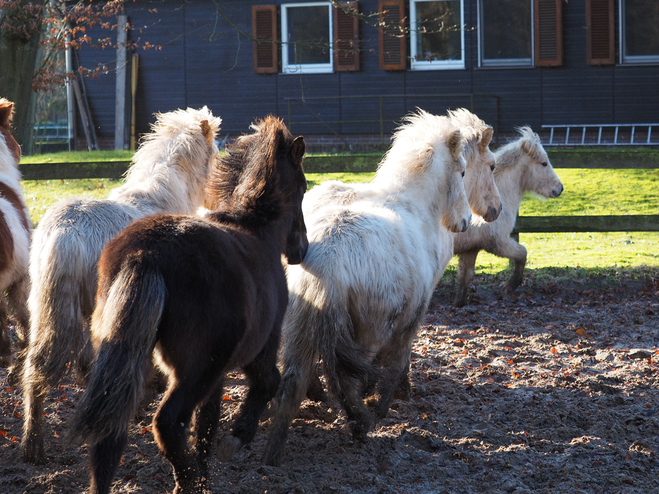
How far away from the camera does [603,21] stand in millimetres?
16969

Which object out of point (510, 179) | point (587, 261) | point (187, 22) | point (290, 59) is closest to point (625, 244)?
point (587, 261)

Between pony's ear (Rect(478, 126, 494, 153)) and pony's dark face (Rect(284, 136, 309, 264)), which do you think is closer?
pony's dark face (Rect(284, 136, 309, 264))

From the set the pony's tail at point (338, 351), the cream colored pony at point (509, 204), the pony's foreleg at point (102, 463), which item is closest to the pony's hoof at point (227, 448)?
the pony's foreleg at point (102, 463)

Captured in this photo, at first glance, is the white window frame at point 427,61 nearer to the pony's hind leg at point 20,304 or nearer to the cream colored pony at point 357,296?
the cream colored pony at point 357,296

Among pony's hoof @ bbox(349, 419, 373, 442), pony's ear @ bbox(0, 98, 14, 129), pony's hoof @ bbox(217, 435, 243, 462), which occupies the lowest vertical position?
pony's hoof @ bbox(349, 419, 373, 442)

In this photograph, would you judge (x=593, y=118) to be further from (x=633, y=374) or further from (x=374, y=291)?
(x=374, y=291)

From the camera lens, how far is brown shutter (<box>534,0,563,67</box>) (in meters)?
17.1

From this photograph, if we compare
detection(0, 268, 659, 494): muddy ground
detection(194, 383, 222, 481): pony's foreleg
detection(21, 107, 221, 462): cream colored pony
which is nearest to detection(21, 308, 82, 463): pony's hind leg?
detection(21, 107, 221, 462): cream colored pony

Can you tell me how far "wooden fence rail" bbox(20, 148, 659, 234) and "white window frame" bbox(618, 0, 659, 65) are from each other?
32.1 feet

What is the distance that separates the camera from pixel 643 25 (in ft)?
56.5

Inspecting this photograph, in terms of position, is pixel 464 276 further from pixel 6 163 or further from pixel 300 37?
pixel 300 37

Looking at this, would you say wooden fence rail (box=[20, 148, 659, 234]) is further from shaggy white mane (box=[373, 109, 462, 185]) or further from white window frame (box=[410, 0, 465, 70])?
white window frame (box=[410, 0, 465, 70])

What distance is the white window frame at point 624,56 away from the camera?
17094 millimetres

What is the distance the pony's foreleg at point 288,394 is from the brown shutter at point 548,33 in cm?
1527
